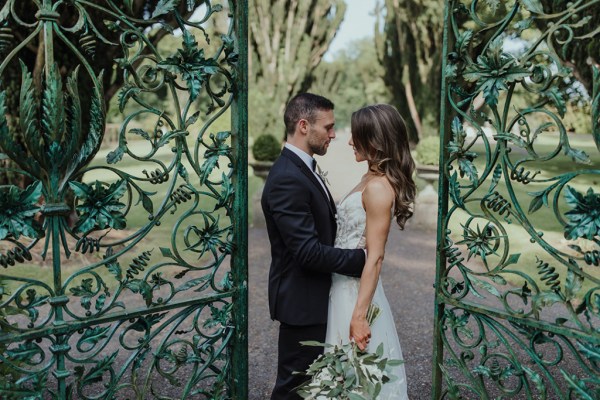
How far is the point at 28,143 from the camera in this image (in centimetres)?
241

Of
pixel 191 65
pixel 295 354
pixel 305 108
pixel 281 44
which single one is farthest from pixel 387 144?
pixel 281 44

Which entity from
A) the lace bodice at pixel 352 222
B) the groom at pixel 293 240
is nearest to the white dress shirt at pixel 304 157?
the groom at pixel 293 240

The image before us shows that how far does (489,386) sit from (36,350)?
347 cm

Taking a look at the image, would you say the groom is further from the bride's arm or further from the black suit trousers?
the bride's arm

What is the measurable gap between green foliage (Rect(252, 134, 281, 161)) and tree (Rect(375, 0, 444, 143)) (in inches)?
205

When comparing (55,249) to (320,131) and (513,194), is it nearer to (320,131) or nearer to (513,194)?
(320,131)

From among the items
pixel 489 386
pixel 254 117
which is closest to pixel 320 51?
pixel 254 117

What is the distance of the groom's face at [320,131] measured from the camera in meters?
3.02

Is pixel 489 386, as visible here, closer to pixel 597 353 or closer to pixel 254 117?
pixel 597 353

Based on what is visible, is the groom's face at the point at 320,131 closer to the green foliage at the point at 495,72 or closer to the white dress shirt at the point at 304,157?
the white dress shirt at the point at 304,157

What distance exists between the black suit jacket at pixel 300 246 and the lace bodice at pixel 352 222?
0.07 metres

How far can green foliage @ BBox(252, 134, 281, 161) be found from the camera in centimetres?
1320

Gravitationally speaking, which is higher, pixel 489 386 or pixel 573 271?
pixel 573 271

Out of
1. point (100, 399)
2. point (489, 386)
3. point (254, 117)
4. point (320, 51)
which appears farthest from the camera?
point (320, 51)
